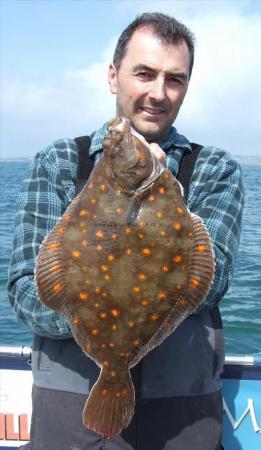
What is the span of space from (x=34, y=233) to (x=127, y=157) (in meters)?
0.94

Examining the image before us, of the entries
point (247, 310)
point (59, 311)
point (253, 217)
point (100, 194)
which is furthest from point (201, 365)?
point (253, 217)

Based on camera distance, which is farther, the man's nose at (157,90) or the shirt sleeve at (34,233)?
the man's nose at (157,90)

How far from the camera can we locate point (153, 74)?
3312mm

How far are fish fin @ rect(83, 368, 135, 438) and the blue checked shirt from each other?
1.41 ft

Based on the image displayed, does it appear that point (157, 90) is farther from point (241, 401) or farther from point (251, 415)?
point (251, 415)

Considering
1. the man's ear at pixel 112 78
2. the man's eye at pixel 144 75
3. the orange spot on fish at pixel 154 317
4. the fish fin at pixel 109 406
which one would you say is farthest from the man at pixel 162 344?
the orange spot on fish at pixel 154 317

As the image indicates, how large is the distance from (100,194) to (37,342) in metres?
1.24

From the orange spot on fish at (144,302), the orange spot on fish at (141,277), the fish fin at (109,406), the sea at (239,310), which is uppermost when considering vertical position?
the orange spot on fish at (141,277)

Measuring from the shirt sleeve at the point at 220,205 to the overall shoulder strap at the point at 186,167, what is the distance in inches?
1.3

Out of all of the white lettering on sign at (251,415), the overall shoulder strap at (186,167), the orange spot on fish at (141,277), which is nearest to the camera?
the orange spot on fish at (141,277)

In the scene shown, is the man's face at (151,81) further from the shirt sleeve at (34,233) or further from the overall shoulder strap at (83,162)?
the shirt sleeve at (34,233)

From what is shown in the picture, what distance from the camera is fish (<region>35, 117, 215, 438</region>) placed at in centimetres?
258

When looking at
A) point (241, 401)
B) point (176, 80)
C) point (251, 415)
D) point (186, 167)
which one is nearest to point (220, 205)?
point (186, 167)

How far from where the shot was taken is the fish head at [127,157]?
2621mm
